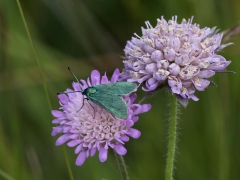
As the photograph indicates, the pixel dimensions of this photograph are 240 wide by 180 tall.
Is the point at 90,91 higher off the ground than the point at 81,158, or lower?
higher

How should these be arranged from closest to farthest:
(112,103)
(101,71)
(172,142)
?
(112,103)
(172,142)
(101,71)

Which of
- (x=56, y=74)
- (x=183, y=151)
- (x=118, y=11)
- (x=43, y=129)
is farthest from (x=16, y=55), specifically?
(x=183, y=151)

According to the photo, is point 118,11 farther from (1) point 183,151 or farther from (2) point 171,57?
(2) point 171,57

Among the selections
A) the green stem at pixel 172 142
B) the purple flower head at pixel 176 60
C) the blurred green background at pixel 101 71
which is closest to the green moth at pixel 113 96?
the purple flower head at pixel 176 60

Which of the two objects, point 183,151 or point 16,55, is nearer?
point 183,151

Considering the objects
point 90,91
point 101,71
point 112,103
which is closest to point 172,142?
point 112,103

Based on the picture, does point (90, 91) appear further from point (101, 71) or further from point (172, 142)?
point (101, 71)
